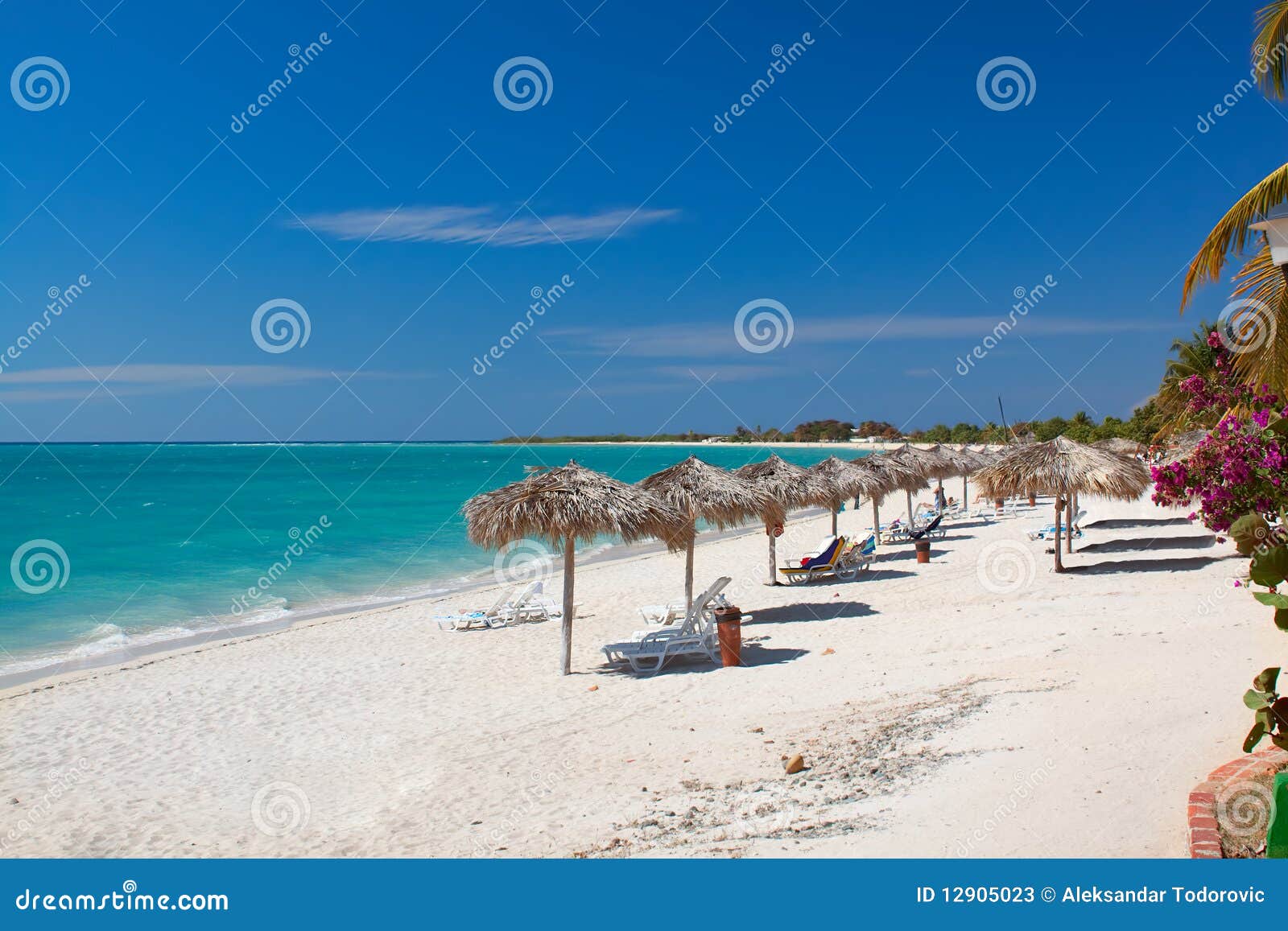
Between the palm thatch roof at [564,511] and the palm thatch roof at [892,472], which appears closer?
the palm thatch roof at [564,511]

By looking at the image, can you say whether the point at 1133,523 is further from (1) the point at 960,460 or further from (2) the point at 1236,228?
(2) the point at 1236,228

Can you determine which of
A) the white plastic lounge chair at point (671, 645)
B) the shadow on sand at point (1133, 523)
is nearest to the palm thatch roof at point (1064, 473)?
the shadow on sand at point (1133, 523)

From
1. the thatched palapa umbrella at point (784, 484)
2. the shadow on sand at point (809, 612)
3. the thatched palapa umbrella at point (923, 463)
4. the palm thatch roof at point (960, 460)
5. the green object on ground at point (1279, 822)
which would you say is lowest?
the green object on ground at point (1279, 822)

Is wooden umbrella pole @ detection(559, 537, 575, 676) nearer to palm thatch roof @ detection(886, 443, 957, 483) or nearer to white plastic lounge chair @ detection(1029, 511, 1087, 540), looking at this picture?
white plastic lounge chair @ detection(1029, 511, 1087, 540)

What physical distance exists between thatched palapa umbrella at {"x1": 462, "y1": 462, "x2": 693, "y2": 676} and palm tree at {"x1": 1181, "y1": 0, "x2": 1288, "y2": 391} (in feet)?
17.7

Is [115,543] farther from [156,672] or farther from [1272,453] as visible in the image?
[1272,453]

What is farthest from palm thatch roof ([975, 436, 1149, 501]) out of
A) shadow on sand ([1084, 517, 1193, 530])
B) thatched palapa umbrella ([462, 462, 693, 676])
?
thatched palapa umbrella ([462, 462, 693, 676])

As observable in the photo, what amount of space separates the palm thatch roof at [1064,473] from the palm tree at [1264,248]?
7203 mm

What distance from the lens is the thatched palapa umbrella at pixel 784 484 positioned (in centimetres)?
1350

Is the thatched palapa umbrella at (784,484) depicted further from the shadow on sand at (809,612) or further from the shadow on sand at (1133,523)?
the shadow on sand at (1133,523)

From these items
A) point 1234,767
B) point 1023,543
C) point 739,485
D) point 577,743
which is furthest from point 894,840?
point 1023,543

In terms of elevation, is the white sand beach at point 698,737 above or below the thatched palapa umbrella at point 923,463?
below

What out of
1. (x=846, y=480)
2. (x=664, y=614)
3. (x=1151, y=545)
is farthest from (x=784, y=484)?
(x=1151, y=545)
